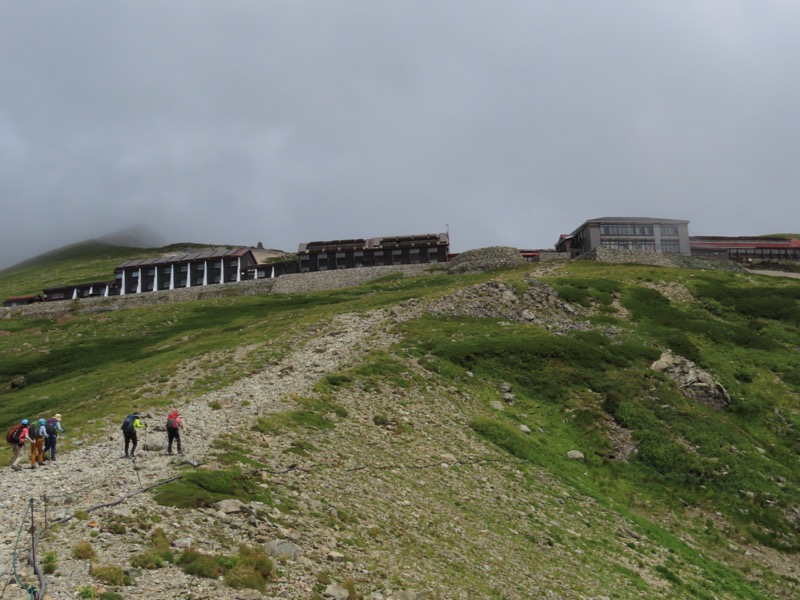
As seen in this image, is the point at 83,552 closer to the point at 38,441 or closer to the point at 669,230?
the point at 38,441

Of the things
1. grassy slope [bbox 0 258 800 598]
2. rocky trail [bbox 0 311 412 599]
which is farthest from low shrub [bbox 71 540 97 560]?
grassy slope [bbox 0 258 800 598]

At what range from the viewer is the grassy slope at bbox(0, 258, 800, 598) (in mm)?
37375

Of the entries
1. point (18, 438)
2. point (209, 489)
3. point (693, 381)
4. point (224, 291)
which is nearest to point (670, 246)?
point (693, 381)

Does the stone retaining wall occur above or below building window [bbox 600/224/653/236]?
below

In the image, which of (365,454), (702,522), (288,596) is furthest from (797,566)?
(288,596)

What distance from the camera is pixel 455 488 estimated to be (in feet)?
108

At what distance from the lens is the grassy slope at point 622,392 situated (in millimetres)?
37375

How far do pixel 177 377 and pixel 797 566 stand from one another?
4780cm

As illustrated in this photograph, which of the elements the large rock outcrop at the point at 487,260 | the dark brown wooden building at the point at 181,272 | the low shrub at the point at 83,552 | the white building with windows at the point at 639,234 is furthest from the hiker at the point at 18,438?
the dark brown wooden building at the point at 181,272

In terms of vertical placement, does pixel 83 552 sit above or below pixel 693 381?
above

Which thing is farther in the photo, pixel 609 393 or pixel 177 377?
pixel 177 377

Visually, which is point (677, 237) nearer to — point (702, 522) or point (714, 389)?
point (714, 389)

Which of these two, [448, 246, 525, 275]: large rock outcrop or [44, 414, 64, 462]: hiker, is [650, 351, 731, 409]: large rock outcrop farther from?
[448, 246, 525, 275]: large rock outcrop

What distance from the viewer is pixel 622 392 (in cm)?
5203
